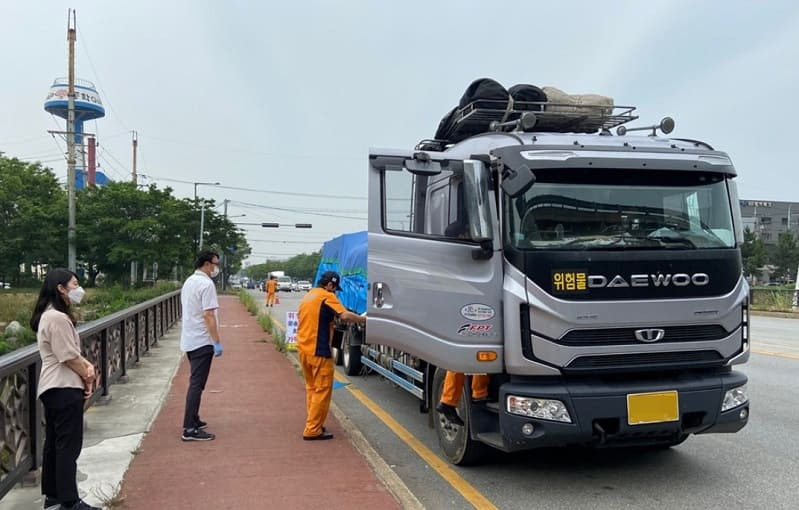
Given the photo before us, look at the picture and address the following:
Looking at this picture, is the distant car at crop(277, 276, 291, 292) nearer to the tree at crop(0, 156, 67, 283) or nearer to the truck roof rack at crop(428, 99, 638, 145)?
the tree at crop(0, 156, 67, 283)

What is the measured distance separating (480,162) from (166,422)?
4.45 metres

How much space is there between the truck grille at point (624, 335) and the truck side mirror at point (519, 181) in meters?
1.05

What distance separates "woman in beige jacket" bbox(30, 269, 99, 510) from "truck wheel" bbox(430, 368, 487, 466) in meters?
2.75

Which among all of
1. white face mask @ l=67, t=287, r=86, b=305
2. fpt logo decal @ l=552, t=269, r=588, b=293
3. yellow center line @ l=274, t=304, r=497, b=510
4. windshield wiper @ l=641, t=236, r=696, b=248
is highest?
windshield wiper @ l=641, t=236, r=696, b=248

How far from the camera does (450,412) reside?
5352mm

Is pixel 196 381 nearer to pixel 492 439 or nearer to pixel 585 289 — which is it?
pixel 492 439

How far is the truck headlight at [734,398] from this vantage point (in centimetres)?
479

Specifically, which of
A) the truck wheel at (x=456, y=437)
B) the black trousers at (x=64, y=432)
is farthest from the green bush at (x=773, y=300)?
the black trousers at (x=64, y=432)

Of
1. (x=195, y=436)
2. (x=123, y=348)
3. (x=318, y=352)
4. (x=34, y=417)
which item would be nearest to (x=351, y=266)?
(x=123, y=348)

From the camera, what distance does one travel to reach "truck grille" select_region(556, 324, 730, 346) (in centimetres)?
447

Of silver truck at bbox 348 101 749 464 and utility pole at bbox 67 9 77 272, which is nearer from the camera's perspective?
silver truck at bbox 348 101 749 464

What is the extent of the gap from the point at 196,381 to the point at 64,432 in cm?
214

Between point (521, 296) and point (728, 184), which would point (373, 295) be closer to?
point (521, 296)

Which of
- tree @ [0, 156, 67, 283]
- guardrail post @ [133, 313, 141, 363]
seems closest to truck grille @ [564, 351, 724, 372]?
guardrail post @ [133, 313, 141, 363]
